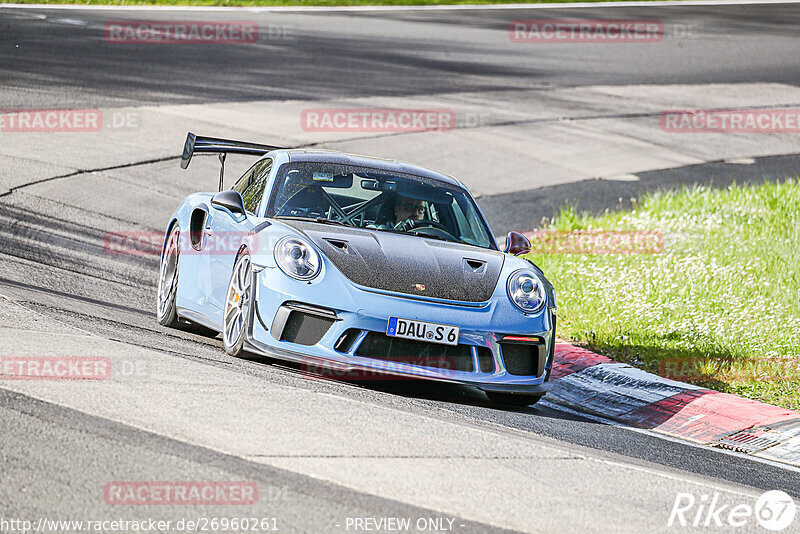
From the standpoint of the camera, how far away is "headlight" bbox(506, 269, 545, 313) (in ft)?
23.1

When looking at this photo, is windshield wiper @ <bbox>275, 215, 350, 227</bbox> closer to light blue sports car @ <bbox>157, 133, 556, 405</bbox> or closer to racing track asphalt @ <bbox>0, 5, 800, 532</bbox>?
light blue sports car @ <bbox>157, 133, 556, 405</bbox>

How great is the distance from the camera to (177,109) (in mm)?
16703

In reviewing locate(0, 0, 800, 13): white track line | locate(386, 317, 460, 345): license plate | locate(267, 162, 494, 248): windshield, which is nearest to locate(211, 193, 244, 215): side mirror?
locate(267, 162, 494, 248): windshield

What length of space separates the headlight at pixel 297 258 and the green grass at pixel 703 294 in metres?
3.20

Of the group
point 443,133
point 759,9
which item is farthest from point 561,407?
point 759,9

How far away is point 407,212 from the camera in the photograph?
790 cm

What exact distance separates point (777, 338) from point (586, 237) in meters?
3.62

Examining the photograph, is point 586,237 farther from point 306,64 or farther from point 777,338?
point 306,64

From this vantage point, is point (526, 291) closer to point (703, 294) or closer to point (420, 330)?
point (420, 330)

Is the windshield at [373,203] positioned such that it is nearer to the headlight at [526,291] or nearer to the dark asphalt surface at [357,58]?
the headlight at [526,291]

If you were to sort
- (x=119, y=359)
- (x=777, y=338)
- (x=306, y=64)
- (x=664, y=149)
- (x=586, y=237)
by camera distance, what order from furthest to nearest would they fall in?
(x=306, y=64) → (x=664, y=149) → (x=586, y=237) → (x=777, y=338) → (x=119, y=359)

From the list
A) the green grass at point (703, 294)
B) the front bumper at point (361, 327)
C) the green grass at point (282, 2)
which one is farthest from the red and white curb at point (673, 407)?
the green grass at point (282, 2)

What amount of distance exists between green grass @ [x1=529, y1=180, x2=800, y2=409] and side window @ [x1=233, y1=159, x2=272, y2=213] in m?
2.86

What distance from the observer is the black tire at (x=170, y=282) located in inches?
329
